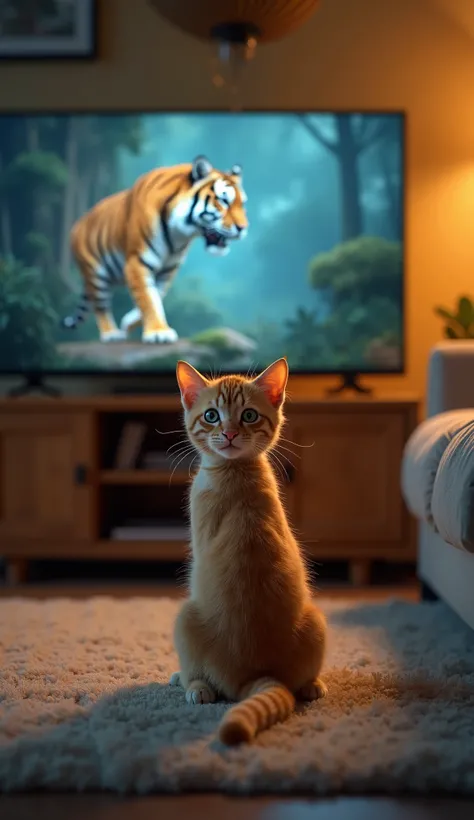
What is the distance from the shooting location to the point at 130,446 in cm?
334

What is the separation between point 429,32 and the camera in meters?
3.66

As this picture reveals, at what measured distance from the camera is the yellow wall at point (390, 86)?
366 centimetres

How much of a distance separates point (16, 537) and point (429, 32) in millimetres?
2635

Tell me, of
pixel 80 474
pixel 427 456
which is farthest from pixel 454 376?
pixel 80 474

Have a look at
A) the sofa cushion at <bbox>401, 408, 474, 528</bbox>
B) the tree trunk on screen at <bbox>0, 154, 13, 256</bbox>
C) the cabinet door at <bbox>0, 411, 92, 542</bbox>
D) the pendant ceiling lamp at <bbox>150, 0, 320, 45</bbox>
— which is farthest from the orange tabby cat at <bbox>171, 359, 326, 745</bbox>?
the tree trunk on screen at <bbox>0, 154, 13, 256</bbox>

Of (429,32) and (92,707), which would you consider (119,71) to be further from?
(92,707)

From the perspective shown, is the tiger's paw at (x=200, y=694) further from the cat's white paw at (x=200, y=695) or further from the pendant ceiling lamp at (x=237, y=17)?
the pendant ceiling lamp at (x=237, y=17)

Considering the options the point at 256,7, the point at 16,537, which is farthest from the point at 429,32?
the point at 16,537

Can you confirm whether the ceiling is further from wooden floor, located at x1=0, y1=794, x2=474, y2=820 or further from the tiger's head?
wooden floor, located at x1=0, y1=794, x2=474, y2=820

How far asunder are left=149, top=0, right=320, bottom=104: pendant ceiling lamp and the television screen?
1.89 feet

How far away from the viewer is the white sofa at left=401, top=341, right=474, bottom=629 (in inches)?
70.9

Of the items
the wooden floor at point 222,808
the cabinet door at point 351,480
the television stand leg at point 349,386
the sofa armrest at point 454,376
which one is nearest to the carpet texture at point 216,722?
the wooden floor at point 222,808

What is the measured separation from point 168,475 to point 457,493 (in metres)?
1.61

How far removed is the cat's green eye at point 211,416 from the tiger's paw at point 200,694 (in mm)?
481
